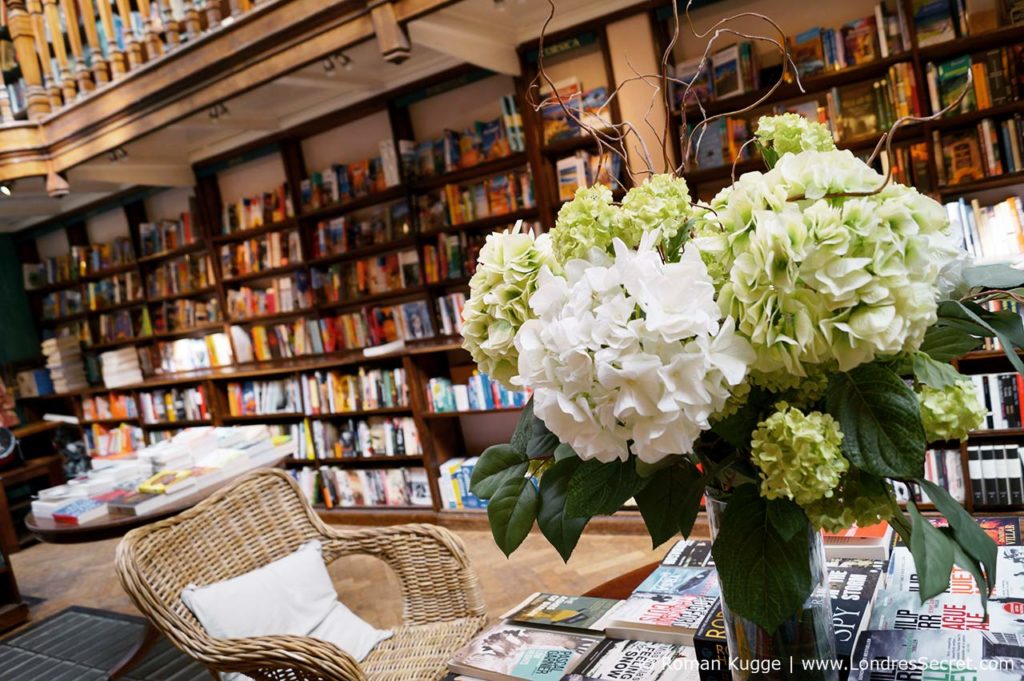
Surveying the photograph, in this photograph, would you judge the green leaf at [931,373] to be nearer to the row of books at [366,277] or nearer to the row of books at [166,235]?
the row of books at [366,277]

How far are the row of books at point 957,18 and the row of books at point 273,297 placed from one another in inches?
151

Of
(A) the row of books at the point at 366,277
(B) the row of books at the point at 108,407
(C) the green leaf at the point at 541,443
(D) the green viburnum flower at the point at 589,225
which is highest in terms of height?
(A) the row of books at the point at 366,277

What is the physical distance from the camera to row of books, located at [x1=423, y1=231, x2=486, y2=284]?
4531 millimetres

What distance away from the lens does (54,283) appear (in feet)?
23.1

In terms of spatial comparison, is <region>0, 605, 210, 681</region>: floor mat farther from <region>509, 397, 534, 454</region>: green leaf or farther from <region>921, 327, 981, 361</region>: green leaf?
<region>921, 327, 981, 361</region>: green leaf

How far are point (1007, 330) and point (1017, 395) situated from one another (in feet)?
9.28

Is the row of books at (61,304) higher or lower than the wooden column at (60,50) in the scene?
lower

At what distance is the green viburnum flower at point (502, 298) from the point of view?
2.62ft

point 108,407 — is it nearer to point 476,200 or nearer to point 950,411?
point 476,200

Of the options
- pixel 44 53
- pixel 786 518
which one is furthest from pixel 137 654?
pixel 44 53

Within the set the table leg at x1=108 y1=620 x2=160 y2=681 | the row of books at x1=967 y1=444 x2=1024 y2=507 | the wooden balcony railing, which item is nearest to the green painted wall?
the wooden balcony railing

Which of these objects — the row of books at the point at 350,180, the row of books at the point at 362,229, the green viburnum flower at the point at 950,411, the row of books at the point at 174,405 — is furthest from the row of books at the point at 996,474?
the row of books at the point at 174,405

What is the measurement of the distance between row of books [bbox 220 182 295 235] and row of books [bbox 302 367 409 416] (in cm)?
120

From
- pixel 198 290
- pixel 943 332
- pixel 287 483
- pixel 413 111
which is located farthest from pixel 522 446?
pixel 198 290
